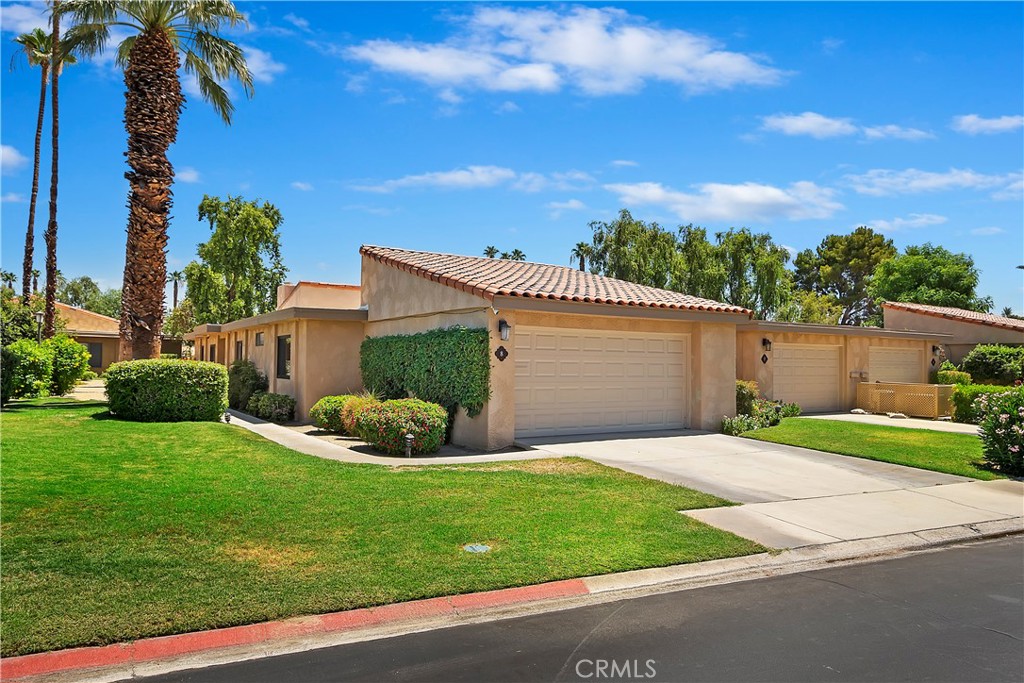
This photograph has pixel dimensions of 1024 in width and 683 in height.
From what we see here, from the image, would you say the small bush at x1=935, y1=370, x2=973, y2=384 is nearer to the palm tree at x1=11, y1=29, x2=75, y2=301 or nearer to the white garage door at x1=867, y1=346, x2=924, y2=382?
the white garage door at x1=867, y1=346, x2=924, y2=382

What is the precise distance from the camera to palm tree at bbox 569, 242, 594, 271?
40.1 m

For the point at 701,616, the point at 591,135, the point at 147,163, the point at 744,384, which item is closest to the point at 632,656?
the point at 701,616

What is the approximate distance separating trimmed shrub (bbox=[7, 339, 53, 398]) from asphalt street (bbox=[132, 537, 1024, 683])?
56.9 feet

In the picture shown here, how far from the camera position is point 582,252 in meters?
44.5

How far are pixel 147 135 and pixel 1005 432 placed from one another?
1973 cm

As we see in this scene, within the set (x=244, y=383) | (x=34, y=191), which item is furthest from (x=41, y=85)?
(x=244, y=383)

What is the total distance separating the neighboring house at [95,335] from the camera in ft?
144

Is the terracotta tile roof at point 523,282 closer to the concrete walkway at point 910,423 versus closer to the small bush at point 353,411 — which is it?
the small bush at point 353,411

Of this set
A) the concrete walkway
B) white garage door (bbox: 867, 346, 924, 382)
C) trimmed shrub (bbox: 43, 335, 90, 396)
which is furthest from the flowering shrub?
trimmed shrub (bbox: 43, 335, 90, 396)

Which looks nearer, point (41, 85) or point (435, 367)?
point (435, 367)

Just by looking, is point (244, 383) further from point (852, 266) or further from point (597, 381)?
point (852, 266)

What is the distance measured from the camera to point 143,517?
22.6ft

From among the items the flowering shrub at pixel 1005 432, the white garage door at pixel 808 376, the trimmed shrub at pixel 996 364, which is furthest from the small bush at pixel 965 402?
the flowering shrub at pixel 1005 432

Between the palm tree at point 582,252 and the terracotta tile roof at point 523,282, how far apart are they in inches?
791
